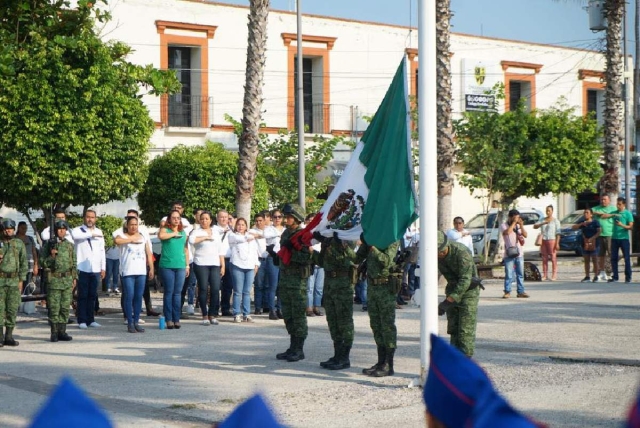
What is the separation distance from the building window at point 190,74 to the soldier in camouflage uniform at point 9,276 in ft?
66.1

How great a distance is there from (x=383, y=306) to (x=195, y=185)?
52.2 ft

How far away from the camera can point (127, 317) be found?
1550cm

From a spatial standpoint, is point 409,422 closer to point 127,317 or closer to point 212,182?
point 127,317

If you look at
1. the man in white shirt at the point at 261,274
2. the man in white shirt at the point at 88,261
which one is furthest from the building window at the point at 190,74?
the man in white shirt at the point at 88,261

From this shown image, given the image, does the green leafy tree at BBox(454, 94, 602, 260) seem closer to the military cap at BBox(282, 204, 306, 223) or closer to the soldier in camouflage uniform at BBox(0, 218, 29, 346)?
the military cap at BBox(282, 204, 306, 223)

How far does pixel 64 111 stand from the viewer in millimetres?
19156

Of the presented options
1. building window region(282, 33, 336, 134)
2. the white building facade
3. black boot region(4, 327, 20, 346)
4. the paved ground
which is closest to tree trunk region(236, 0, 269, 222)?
the paved ground

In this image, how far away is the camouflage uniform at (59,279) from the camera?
1430 cm

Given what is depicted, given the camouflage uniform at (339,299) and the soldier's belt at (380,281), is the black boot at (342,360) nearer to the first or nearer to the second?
the camouflage uniform at (339,299)

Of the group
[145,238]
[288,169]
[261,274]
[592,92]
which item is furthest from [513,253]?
[592,92]

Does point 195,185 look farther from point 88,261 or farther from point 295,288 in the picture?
point 295,288

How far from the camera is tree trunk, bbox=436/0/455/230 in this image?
2252cm

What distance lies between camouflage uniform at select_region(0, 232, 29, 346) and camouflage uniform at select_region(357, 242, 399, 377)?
5.27 m

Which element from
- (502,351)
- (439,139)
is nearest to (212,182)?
(439,139)
